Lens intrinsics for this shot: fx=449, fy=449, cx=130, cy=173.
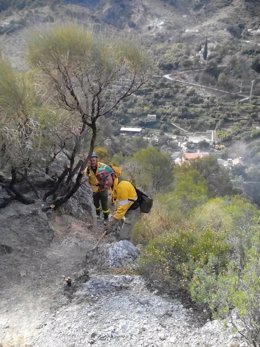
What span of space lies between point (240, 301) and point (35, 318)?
8.28ft

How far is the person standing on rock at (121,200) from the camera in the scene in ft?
20.3

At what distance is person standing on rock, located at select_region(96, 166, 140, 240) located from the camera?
20.3 ft

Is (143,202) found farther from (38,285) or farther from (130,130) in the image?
(130,130)

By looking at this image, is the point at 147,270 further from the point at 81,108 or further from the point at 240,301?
the point at 81,108

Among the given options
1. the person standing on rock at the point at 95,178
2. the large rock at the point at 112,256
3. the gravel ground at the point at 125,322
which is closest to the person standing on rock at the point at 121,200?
the person standing on rock at the point at 95,178

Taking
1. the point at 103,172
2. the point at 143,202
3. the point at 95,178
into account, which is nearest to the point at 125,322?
the point at 143,202

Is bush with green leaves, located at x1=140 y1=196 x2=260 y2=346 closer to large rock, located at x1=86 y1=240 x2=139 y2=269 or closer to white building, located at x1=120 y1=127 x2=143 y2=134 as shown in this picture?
large rock, located at x1=86 y1=240 x2=139 y2=269

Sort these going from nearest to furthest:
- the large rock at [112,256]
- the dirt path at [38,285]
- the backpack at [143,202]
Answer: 1. the dirt path at [38,285]
2. the large rock at [112,256]
3. the backpack at [143,202]

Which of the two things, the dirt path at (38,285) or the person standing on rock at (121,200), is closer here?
the dirt path at (38,285)

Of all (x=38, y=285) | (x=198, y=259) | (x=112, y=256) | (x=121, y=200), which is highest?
(x=121, y=200)

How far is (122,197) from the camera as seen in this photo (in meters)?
6.21

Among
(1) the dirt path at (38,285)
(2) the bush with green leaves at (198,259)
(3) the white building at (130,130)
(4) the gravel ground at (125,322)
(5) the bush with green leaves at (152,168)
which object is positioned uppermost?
(2) the bush with green leaves at (198,259)

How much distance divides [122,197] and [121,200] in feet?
0.15

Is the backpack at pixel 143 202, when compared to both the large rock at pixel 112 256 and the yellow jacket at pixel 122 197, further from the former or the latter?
the large rock at pixel 112 256
